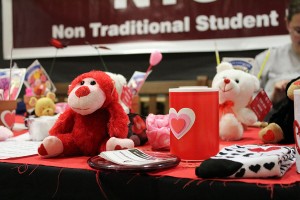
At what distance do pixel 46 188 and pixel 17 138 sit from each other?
0.44 m

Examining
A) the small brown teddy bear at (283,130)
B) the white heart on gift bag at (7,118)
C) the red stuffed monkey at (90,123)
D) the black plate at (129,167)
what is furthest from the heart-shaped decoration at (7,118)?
the small brown teddy bear at (283,130)

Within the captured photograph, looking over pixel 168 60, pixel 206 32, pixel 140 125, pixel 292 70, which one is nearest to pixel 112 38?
pixel 168 60

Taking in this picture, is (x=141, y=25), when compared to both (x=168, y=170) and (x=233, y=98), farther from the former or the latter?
(x=168, y=170)

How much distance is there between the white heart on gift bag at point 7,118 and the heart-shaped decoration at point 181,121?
70cm

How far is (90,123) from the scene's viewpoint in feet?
2.78

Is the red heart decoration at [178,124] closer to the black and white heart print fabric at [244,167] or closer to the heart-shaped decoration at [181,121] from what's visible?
the heart-shaped decoration at [181,121]

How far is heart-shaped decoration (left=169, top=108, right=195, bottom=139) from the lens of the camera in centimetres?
72

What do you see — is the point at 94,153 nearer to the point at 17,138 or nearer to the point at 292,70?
the point at 17,138

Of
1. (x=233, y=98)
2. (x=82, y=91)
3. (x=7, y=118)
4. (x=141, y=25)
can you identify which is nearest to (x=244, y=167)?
(x=82, y=91)

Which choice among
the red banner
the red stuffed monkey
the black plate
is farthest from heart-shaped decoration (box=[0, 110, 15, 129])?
the red banner

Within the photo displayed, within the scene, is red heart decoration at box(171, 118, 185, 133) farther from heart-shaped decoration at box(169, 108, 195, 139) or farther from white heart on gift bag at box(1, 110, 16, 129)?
white heart on gift bag at box(1, 110, 16, 129)

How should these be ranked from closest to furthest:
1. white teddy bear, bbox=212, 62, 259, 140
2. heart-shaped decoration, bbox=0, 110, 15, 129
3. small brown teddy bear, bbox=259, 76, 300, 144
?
small brown teddy bear, bbox=259, 76, 300, 144
white teddy bear, bbox=212, 62, 259, 140
heart-shaped decoration, bbox=0, 110, 15, 129

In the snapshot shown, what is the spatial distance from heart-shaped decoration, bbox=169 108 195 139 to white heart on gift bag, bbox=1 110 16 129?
27.5 inches

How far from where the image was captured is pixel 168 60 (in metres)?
2.68
